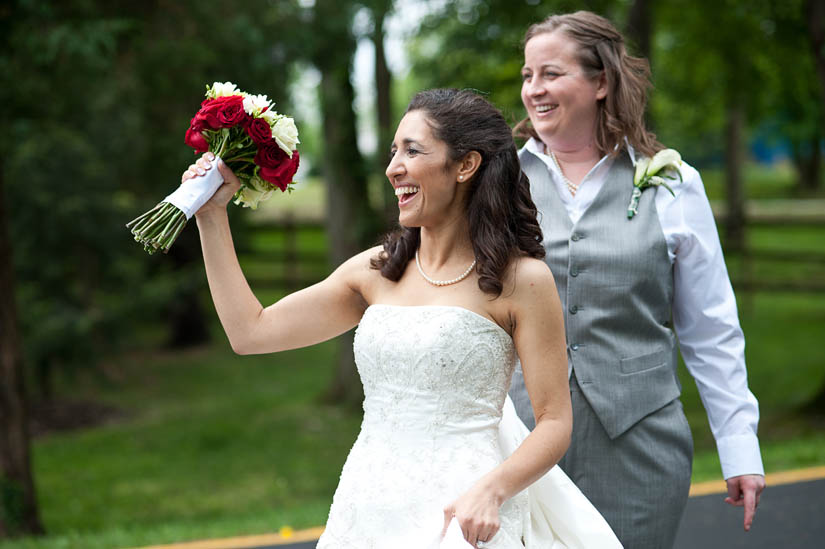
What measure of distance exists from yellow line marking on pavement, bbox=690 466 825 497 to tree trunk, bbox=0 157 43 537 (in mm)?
5044

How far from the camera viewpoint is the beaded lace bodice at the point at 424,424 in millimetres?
2369

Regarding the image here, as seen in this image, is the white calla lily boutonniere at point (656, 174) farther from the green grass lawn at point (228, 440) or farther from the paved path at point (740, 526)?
the green grass lawn at point (228, 440)

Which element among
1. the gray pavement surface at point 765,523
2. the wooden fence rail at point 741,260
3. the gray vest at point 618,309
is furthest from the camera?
the wooden fence rail at point 741,260

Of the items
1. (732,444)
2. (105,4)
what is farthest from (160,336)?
(732,444)

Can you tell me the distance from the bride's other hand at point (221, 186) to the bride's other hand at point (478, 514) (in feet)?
3.15

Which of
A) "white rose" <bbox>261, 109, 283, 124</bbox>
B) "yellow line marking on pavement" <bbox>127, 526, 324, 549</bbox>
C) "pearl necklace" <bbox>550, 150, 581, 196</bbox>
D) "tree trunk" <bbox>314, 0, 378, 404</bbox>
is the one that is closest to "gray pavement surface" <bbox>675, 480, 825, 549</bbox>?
"yellow line marking on pavement" <bbox>127, 526, 324, 549</bbox>

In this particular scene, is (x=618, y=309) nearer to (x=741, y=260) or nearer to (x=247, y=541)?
(x=247, y=541)

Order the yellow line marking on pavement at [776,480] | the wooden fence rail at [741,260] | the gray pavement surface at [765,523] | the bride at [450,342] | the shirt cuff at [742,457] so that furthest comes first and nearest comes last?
the wooden fence rail at [741,260] < the yellow line marking on pavement at [776,480] < the gray pavement surface at [765,523] < the shirt cuff at [742,457] < the bride at [450,342]

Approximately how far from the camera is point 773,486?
245 inches

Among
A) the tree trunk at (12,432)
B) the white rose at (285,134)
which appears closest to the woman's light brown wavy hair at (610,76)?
the white rose at (285,134)

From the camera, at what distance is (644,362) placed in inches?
111

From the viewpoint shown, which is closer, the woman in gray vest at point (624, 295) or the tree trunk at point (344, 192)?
the woman in gray vest at point (624, 295)

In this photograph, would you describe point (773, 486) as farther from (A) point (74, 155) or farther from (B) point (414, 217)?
(A) point (74, 155)

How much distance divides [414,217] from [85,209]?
12111 mm
